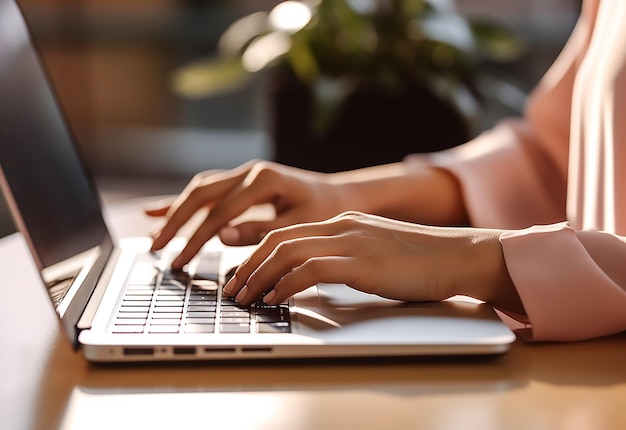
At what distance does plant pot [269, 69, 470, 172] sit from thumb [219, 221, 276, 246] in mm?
734

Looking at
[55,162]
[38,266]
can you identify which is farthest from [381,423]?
[55,162]

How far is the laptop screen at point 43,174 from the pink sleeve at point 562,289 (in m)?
0.34

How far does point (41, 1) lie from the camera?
3.46 metres

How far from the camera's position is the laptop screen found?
58cm

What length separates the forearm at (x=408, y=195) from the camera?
896 mm

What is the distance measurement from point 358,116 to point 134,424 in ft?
3.68

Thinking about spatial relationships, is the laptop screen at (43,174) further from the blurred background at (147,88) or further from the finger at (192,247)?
the blurred background at (147,88)

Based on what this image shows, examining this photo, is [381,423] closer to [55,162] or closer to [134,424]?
[134,424]

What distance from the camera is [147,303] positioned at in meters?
0.63

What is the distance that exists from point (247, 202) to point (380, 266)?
Result: 0.23 meters

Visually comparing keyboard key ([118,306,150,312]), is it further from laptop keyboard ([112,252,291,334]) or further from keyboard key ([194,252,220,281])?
keyboard key ([194,252,220,281])

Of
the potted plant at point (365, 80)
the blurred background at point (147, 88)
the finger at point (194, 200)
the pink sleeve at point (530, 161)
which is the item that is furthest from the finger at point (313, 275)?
the blurred background at point (147, 88)

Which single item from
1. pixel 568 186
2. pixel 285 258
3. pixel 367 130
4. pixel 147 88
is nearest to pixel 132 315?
pixel 285 258

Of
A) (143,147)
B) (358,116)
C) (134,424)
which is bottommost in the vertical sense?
(143,147)
